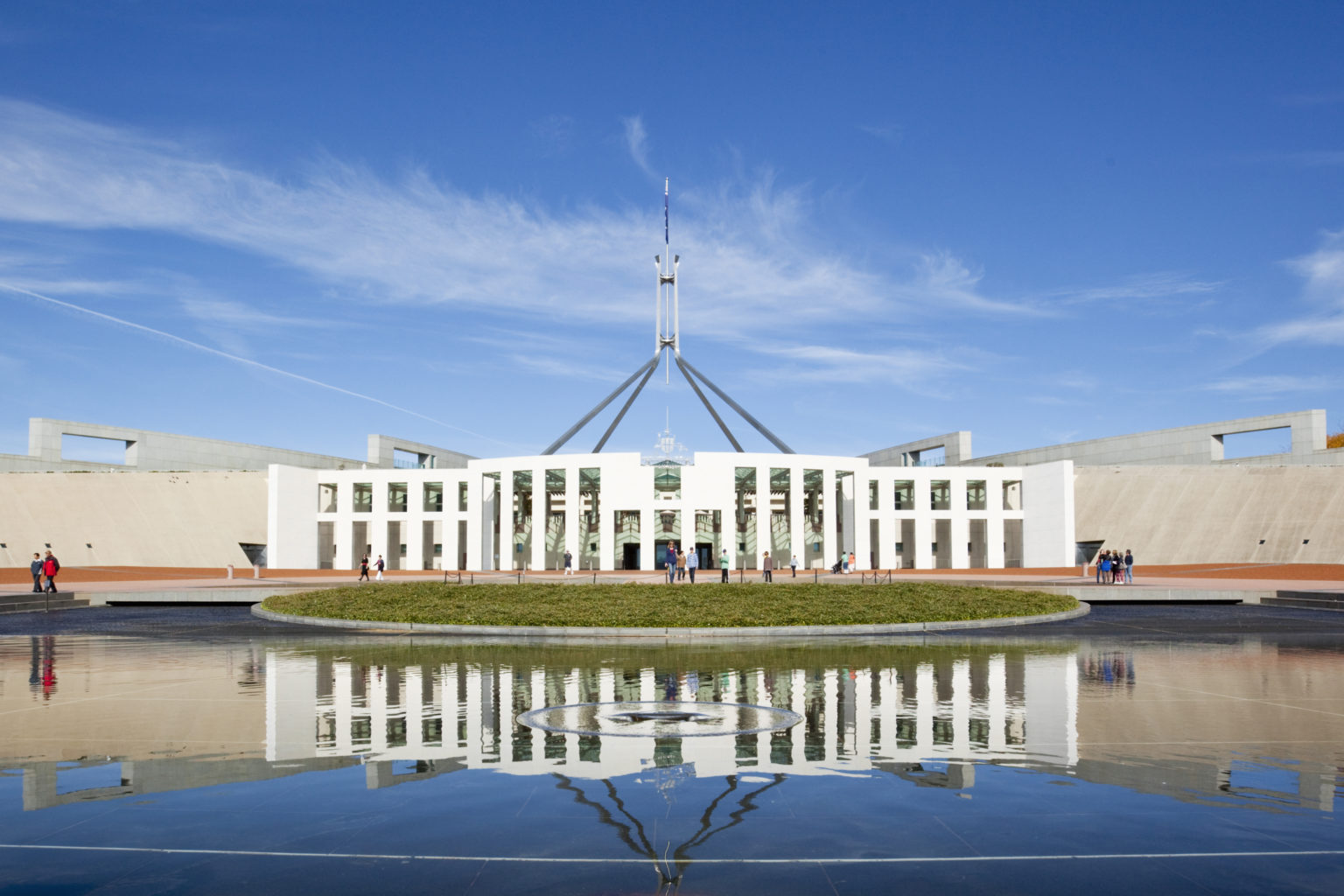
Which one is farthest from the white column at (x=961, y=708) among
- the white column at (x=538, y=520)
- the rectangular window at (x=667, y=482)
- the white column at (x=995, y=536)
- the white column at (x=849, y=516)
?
the white column at (x=995, y=536)

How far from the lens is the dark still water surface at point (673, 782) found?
15.1ft

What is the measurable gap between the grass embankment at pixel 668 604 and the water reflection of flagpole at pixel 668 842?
36.8ft

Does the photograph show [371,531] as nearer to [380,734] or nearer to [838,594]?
[838,594]

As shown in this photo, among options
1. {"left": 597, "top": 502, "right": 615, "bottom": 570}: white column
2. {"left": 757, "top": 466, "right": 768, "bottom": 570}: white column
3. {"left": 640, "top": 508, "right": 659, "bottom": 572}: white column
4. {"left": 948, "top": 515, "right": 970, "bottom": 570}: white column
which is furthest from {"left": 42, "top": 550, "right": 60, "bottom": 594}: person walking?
{"left": 948, "top": 515, "right": 970, "bottom": 570}: white column

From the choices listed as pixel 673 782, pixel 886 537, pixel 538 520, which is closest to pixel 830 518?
pixel 886 537

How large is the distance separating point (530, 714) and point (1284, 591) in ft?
84.4

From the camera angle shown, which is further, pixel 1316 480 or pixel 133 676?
pixel 1316 480

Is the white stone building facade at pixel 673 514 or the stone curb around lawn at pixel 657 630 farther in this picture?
the white stone building facade at pixel 673 514

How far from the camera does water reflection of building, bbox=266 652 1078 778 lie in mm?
7133

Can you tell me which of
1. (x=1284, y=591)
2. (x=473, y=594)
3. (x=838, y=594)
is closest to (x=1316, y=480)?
(x=1284, y=591)

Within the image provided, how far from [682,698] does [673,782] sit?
364 centimetres

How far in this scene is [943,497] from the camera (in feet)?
207

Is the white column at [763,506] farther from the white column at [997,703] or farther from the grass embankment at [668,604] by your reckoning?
the white column at [997,703]

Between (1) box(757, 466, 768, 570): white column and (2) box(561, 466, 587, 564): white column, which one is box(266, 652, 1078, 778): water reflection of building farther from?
(1) box(757, 466, 768, 570): white column
